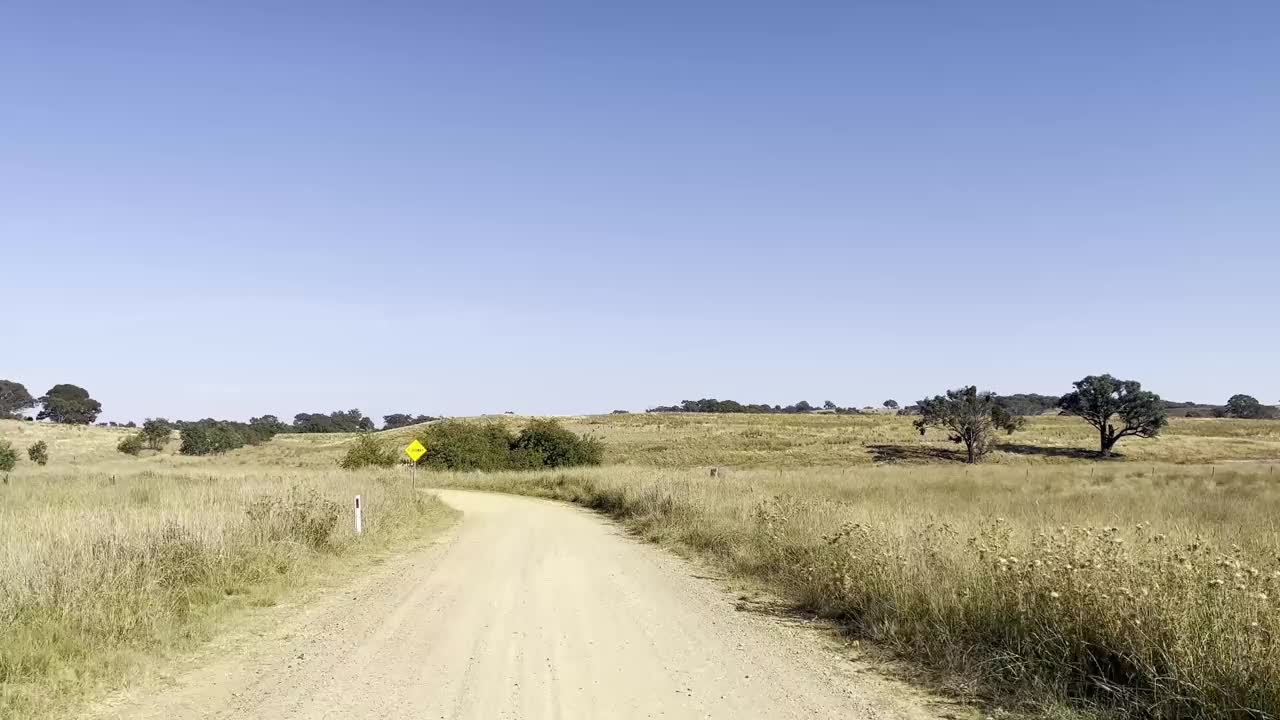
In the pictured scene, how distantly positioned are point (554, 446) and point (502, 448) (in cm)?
365

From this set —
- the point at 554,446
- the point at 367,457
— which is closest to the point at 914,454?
the point at 554,446

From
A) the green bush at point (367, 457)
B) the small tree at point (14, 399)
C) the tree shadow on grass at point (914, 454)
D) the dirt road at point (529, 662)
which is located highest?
the small tree at point (14, 399)

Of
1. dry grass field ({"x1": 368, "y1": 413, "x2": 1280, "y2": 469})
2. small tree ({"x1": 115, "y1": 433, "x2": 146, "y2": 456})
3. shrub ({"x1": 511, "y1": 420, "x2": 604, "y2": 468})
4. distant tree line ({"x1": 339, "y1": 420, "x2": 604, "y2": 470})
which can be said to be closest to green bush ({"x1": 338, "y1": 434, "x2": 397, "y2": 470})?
distant tree line ({"x1": 339, "y1": 420, "x2": 604, "y2": 470})

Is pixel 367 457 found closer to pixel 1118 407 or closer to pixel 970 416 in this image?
pixel 970 416

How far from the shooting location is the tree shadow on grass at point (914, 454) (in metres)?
70.6

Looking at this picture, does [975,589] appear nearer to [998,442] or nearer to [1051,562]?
[1051,562]

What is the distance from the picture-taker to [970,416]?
70.2 m

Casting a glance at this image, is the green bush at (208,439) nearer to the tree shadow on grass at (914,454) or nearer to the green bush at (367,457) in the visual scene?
the green bush at (367,457)

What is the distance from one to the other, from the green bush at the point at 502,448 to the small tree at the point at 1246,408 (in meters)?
164

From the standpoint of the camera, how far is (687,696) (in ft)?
22.8

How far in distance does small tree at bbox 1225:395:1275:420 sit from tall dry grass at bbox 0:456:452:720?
638 feet

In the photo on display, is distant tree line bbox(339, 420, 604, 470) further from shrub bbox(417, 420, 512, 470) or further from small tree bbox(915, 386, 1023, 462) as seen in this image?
small tree bbox(915, 386, 1023, 462)

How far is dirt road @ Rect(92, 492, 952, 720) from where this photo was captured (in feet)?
21.7

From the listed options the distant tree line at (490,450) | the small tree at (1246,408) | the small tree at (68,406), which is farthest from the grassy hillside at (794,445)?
the small tree at (1246,408)
